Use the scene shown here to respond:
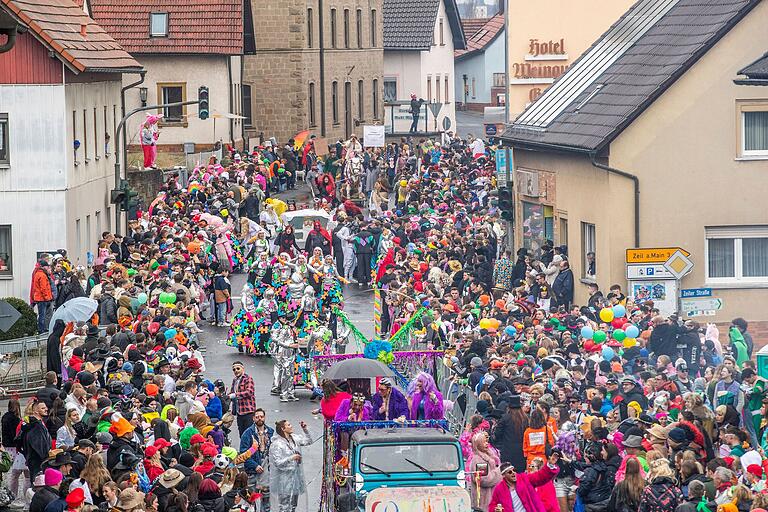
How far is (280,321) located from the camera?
29609mm

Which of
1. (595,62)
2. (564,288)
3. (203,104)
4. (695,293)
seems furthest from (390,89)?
(695,293)

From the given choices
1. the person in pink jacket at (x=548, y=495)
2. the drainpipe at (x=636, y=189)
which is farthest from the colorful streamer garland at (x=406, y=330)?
the person in pink jacket at (x=548, y=495)

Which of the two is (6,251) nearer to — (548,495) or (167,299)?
(167,299)

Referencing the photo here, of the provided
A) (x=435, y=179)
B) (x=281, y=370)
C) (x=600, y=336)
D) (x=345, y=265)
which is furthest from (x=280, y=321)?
(x=435, y=179)

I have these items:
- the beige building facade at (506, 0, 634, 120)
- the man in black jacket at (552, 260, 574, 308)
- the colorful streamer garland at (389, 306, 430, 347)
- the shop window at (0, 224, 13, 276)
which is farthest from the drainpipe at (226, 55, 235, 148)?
the colorful streamer garland at (389, 306, 430, 347)

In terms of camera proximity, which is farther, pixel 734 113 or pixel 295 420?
pixel 734 113

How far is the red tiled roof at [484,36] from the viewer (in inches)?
4301

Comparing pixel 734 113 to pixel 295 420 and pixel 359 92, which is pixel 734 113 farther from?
pixel 359 92

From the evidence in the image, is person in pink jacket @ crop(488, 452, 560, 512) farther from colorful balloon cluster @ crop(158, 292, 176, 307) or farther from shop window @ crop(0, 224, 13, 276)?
shop window @ crop(0, 224, 13, 276)

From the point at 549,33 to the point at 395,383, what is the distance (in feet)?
85.7

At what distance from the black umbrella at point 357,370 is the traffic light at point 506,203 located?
→ 1543cm

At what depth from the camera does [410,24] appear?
296ft

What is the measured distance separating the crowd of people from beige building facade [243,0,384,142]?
31.7m

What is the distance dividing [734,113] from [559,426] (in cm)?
1526
